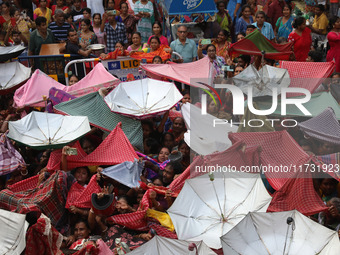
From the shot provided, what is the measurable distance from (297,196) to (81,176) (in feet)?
10.1

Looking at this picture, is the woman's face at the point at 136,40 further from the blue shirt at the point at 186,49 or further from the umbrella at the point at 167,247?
the umbrella at the point at 167,247

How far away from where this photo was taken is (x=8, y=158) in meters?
9.69

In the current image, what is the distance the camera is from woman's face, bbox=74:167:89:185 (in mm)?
9547

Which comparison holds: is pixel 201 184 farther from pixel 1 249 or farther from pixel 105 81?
pixel 105 81

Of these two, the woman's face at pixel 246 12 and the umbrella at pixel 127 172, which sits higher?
the woman's face at pixel 246 12

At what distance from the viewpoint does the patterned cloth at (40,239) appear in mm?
7129

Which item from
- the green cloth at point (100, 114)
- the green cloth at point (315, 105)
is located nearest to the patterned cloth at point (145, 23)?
the green cloth at point (100, 114)

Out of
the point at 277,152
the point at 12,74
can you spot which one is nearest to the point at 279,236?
the point at 277,152

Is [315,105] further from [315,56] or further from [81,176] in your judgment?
[81,176]

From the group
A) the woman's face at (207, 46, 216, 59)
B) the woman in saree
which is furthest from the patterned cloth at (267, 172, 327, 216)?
the woman in saree

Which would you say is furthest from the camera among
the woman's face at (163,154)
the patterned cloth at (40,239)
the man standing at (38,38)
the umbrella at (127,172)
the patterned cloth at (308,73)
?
the man standing at (38,38)

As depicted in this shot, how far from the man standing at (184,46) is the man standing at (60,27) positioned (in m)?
2.29

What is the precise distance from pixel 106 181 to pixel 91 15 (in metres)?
6.95

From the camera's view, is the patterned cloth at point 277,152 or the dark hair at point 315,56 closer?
the patterned cloth at point 277,152
